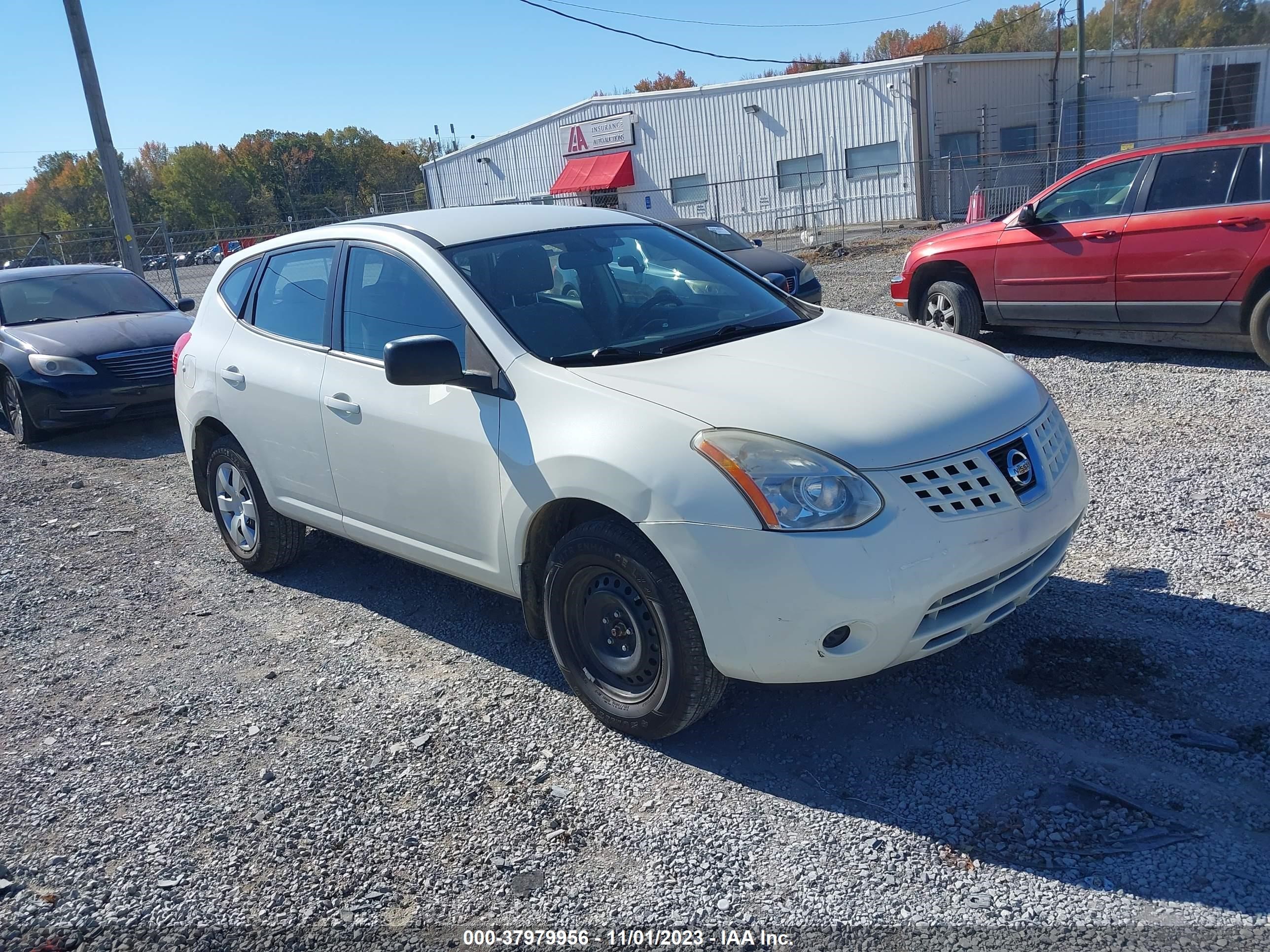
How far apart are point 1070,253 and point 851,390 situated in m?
5.99

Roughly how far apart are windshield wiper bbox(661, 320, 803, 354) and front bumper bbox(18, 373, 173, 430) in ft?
24.0

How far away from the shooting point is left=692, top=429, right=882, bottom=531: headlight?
2973 millimetres

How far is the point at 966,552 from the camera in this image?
3.04m

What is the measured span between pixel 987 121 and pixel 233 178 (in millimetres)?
77967

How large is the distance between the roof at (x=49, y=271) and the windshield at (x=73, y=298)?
0.12 ft

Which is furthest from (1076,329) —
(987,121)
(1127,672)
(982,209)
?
(987,121)

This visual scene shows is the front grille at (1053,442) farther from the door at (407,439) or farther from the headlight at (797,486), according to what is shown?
the door at (407,439)

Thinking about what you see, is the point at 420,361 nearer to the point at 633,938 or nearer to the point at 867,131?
the point at 633,938

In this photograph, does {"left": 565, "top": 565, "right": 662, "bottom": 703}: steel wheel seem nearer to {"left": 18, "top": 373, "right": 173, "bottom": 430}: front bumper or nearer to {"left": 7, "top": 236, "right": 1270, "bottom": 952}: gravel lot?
{"left": 7, "top": 236, "right": 1270, "bottom": 952}: gravel lot

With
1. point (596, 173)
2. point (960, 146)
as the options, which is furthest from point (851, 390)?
point (596, 173)

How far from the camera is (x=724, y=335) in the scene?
13.2ft

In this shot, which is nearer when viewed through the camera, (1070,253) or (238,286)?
(238,286)

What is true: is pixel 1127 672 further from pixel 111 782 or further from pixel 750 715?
pixel 111 782

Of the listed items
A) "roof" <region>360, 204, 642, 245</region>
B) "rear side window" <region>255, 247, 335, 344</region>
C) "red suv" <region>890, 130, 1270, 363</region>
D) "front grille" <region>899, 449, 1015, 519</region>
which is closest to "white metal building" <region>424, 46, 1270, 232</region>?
"red suv" <region>890, 130, 1270, 363</region>
